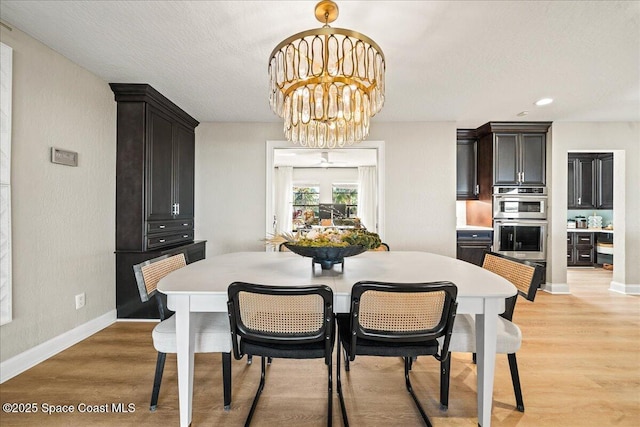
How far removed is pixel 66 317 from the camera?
260 cm

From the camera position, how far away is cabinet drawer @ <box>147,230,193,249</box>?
328cm

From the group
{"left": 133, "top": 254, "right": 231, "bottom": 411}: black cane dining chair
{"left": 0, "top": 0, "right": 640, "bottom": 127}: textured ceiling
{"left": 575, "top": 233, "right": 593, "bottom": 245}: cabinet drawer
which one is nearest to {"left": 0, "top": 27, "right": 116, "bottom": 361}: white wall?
{"left": 0, "top": 0, "right": 640, "bottom": 127}: textured ceiling

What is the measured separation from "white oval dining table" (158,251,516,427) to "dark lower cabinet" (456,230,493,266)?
2677 millimetres

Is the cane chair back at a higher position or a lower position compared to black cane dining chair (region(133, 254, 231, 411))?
higher

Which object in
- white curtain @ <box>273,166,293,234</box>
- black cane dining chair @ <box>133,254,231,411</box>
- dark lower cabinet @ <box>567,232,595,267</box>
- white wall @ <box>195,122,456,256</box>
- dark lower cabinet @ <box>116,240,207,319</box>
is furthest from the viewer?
white curtain @ <box>273,166,293,234</box>

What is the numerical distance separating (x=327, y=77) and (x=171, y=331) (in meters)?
1.64

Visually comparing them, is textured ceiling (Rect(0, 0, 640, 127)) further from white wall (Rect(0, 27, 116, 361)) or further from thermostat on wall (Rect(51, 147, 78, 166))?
thermostat on wall (Rect(51, 147, 78, 166))

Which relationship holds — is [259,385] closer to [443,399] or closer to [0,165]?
[443,399]

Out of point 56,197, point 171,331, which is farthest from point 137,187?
point 171,331

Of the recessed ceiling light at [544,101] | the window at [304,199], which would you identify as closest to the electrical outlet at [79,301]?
the recessed ceiling light at [544,101]

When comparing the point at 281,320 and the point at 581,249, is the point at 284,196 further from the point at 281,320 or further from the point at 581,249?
the point at 281,320

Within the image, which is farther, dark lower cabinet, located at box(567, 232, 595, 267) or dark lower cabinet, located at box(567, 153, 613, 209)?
dark lower cabinet, located at box(567, 232, 595, 267)

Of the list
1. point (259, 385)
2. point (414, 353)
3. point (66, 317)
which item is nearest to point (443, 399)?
point (414, 353)

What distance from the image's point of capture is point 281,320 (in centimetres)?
140
